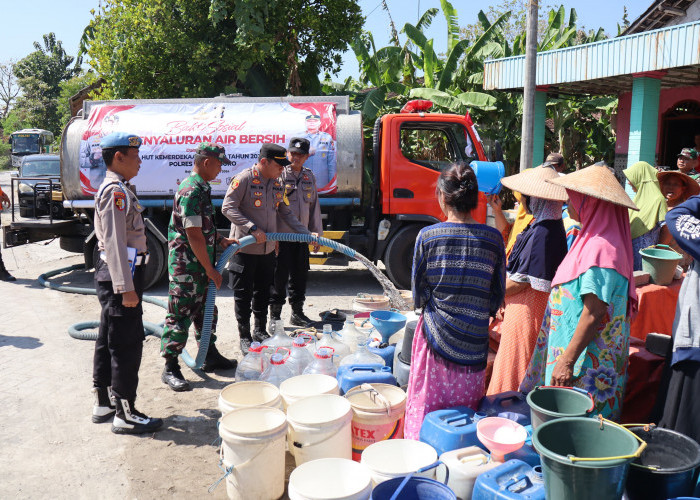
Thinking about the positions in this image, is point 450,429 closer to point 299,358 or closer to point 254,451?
point 254,451

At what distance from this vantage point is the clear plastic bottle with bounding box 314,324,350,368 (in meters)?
4.00

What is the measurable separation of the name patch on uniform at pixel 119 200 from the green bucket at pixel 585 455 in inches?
105

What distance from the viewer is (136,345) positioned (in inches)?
145

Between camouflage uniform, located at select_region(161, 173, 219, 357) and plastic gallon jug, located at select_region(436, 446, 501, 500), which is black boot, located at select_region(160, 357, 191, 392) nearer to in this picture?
camouflage uniform, located at select_region(161, 173, 219, 357)

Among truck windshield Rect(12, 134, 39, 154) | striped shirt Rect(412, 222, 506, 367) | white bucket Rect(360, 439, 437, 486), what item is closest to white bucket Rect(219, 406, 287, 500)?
white bucket Rect(360, 439, 437, 486)

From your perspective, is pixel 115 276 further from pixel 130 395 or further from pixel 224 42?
pixel 224 42

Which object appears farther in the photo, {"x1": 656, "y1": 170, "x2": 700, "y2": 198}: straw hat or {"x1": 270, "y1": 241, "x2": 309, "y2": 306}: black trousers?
{"x1": 270, "y1": 241, "x2": 309, "y2": 306}: black trousers

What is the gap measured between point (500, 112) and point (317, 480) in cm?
1218

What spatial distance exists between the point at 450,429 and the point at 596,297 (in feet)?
3.01

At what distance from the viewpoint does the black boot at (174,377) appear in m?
4.45

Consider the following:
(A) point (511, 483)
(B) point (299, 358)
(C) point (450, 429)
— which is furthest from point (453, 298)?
(B) point (299, 358)

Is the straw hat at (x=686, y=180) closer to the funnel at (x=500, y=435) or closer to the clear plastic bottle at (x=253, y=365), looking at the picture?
the funnel at (x=500, y=435)

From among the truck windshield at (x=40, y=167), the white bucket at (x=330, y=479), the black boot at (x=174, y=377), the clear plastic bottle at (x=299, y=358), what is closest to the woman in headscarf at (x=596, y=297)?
the white bucket at (x=330, y=479)

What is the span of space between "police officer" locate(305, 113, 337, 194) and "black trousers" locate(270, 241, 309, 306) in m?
1.50
